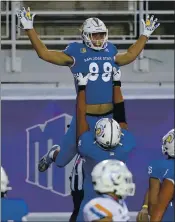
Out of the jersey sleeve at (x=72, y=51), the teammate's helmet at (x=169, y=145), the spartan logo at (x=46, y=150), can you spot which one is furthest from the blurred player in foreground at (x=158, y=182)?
the spartan logo at (x=46, y=150)

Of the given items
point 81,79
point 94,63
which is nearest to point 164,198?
point 81,79

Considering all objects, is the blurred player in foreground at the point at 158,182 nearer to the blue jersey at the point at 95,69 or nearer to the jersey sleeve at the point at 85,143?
the jersey sleeve at the point at 85,143

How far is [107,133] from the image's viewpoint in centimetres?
856

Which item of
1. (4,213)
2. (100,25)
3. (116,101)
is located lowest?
(4,213)

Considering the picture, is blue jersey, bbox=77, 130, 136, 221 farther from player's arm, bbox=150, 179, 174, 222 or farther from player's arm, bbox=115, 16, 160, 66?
player's arm, bbox=150, 179, 174, 222

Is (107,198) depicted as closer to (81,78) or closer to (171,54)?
(81,78)

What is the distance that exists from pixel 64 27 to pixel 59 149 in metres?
3.70

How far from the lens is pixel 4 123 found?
12.2m

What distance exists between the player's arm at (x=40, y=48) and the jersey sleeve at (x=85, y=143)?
2.12ft

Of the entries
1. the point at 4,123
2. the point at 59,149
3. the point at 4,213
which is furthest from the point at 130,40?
the point at 4,213

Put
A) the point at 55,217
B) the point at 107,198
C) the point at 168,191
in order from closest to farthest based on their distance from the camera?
the point at 107,198, the point at 168,191, the point at 55,217

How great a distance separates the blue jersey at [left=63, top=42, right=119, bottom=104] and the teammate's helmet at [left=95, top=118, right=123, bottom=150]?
0.34 metres

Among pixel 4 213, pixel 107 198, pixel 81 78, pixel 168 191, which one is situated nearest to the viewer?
pixel 107 198

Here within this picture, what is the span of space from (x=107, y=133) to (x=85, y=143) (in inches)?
7.6
